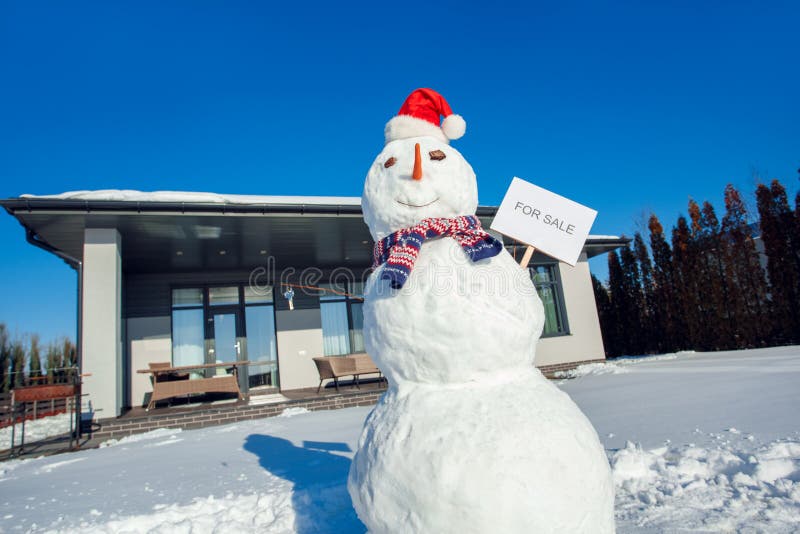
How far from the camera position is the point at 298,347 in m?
10.6

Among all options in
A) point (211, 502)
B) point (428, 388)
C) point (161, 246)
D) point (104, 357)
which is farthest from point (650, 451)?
point (161, 246)

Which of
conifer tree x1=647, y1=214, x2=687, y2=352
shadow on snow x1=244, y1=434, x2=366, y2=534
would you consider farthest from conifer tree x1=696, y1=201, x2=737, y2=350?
shadow on snow x1=244, y1=434, x2=366, y2=534

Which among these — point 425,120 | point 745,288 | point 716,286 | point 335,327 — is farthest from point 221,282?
point 745,288

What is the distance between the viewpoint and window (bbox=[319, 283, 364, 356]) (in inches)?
438

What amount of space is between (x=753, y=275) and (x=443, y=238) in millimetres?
13573

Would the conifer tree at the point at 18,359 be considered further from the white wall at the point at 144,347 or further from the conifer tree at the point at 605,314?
the conifer tree at the point at 605,314

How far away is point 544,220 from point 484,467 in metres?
1.30

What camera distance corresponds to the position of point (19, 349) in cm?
1291

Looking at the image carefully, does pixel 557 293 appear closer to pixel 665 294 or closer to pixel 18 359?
pixel 665 294

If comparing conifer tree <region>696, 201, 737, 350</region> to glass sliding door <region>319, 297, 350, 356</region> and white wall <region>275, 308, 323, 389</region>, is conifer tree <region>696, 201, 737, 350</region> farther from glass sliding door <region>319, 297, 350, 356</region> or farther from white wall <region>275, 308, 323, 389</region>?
white wall <region>275, 308, 323, 389</region>

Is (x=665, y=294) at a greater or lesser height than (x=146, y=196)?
lesser

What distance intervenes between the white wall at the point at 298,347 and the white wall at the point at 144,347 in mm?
2513

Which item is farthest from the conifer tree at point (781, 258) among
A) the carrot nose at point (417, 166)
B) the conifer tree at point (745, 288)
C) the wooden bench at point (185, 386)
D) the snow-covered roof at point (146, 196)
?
the carrot nose at point (417, 166)

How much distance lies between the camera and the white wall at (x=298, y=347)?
10344 mm
